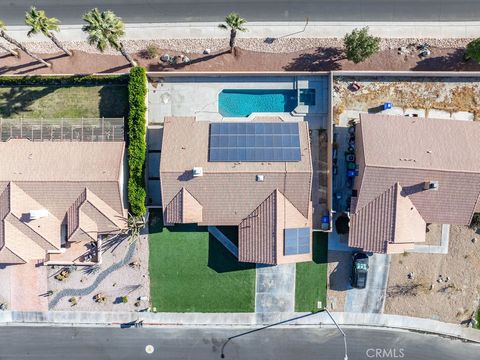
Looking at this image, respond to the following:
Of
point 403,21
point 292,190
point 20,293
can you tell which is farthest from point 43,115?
point 403,21

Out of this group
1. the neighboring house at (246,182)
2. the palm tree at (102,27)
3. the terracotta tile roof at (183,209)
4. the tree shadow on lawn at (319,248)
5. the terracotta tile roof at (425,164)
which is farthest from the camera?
the tree shadow on lawn at (319,248)

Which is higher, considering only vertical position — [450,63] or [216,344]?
[450,63]

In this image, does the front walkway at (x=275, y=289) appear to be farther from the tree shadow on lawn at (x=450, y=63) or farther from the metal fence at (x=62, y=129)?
the tree shadow on lawn at (x=450, y=63)

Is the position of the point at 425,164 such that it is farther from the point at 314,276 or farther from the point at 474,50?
the point at 314,276

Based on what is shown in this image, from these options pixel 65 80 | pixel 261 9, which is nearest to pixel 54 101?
pixel 65 80

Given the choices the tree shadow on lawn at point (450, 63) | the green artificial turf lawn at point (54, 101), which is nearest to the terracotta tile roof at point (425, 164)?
the tree shadow on lawn at point (450, 63)

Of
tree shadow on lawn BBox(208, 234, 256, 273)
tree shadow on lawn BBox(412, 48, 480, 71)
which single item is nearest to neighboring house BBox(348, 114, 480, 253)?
tree shadow on lawn BBox(412, 48, 480, 71)
